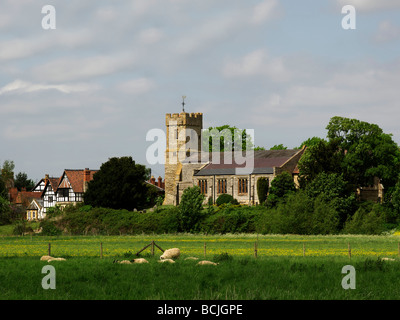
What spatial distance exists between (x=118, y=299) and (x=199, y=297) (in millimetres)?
2802

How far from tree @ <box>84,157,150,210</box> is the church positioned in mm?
10807

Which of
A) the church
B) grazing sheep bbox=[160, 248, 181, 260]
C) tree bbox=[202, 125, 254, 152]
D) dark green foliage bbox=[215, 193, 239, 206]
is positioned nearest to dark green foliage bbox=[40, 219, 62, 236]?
dark green foliage bbox=[215, 193, 239, 206]

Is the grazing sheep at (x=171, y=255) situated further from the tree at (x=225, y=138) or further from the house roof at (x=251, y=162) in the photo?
the tree at (x=225, y=138)

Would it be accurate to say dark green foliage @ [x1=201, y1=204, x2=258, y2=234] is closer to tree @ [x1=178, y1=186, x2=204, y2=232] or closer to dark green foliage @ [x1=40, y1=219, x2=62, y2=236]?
tree @ [x1=178, y1=186, x2=204, y2=232]

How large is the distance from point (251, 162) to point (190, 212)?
3008 centimetres

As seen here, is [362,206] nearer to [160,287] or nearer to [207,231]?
[207,231]

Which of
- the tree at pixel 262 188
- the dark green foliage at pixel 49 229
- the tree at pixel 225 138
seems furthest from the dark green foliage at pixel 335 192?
the tree at pixel 225 138

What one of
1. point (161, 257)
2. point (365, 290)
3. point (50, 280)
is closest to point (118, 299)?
point (50, 280)

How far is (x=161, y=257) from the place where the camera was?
37594mm

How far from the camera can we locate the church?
10206 cm

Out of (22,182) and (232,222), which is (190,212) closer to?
(232,222)

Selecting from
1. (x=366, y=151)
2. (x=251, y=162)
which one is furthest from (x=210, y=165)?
(x=366, y=151)

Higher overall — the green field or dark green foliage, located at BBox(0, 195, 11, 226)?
dark green foliage, located at BBox(0, 195, 11, 226)
